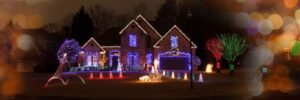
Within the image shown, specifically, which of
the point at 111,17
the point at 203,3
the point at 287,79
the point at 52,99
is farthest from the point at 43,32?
the point at 52,99

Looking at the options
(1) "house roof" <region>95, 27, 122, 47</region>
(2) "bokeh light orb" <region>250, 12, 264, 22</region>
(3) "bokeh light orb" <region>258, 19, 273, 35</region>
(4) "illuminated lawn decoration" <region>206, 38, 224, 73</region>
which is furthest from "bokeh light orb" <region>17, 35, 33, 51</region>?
(2) "bokeh light orb" <region>250, 12, 264, 22</region>

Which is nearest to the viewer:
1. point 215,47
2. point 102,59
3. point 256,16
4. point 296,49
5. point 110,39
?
point 296,49

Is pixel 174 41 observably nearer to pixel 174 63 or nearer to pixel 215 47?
pixel 174 63

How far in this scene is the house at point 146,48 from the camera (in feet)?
246

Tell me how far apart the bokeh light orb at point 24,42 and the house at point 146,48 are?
20676 mm

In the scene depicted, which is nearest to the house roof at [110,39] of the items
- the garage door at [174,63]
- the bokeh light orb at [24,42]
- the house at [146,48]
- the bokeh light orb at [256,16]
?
the house at [146,48]

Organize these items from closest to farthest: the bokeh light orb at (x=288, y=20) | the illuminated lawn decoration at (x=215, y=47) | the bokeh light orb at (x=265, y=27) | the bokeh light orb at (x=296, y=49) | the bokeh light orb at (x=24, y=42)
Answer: the bokeh light orb at (x=288, y=20) → the bokeh light orb at (x=296, y=49) → the bokeh light orb at (x=265, y=27) → the illuminated lawn decoration at (x=215, y=47) → the bokeh light orb at (x=24, y=42)

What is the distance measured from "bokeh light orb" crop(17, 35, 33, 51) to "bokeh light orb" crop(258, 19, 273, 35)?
136ft

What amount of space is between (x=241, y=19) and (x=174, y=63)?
1433 centimetres

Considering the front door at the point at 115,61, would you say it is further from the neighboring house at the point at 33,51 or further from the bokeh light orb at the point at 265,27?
the bokeh light orb at the point at 265,27

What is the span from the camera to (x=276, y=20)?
69.5 m

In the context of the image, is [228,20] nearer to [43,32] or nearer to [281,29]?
[281,29]

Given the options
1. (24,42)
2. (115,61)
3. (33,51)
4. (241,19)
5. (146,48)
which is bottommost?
A: (115,61)

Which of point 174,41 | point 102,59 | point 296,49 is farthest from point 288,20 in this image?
point 102,59
